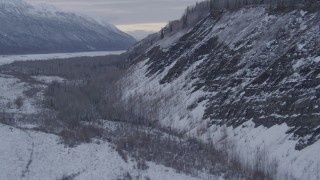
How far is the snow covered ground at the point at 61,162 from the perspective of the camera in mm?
30016

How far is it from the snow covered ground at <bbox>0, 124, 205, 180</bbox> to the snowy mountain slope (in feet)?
20.9

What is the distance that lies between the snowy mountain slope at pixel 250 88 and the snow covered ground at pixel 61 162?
6357 mm

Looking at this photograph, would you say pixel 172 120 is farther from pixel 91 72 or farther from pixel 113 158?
pixel 91 72

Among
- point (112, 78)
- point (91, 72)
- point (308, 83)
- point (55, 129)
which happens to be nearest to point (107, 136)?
point (55, 129)

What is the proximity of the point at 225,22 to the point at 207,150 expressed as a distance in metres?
28.5

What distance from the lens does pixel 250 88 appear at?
141 feet

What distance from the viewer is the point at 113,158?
111 ft

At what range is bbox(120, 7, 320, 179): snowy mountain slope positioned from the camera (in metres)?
33.2

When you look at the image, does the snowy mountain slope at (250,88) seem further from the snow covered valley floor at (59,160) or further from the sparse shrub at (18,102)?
the sparse shrub at (18,102)

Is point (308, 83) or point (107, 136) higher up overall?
point (308, 83)

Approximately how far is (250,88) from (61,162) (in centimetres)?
1639

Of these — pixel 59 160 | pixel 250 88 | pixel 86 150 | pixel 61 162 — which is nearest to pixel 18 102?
pixel 86 150

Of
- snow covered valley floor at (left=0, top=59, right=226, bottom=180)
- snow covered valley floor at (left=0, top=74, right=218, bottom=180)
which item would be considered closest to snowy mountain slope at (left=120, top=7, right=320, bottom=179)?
snow covered valley floor at (left=0, top=59, right=226, bottom=180)

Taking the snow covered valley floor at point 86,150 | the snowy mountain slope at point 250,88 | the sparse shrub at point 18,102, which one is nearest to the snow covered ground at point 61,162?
the snow covered valley floor at point 86,150
